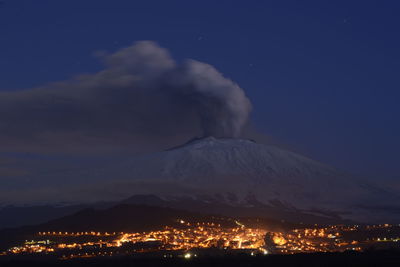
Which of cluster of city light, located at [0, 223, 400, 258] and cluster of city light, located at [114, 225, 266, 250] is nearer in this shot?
cluster of city light, located at [0, 223, 400, 258]

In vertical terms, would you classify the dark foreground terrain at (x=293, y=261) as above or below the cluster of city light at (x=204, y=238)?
below

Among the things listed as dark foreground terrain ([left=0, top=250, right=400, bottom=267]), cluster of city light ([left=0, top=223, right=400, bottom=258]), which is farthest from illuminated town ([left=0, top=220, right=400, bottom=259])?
dark foreground terrain ([left=0, top=250, right=400, bottom=267])

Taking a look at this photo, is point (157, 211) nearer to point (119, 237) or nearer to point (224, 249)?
point (119, 237)

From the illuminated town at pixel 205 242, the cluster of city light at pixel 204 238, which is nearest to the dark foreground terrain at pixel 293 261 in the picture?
the illuminated town at pixel 205 242

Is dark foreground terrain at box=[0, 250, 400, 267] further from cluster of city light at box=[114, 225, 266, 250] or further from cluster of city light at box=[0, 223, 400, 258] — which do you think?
cluster of city light at box=[114, 225, 266, 250]

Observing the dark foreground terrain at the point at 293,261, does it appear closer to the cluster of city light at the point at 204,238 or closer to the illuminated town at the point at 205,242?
the illuminated town at the point at 205,242

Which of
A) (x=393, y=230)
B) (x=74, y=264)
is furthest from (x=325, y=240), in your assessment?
(x=74, y=264)

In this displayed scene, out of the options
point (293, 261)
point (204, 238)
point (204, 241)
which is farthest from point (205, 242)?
point (293, 261)

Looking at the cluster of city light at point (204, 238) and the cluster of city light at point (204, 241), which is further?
the cluster of city light at point (204, 238)
